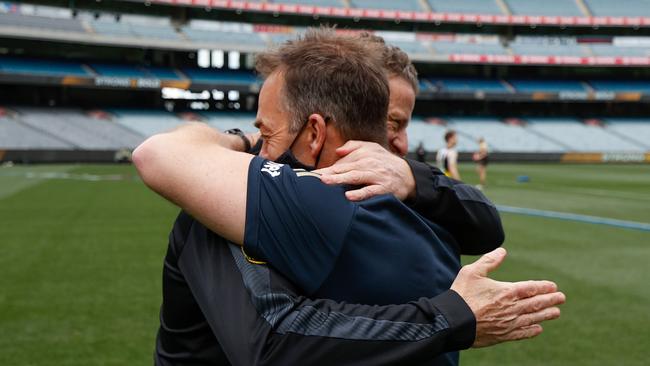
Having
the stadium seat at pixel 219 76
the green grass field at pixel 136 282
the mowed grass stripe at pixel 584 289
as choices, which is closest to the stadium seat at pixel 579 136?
the stadium seat at pixel 219 76

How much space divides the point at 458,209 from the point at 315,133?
56 centimetres

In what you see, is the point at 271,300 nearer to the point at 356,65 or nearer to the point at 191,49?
the point at 356,65

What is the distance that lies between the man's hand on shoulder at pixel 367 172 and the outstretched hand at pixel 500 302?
320 millimetres

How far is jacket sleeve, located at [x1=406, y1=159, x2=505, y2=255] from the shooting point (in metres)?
2.01

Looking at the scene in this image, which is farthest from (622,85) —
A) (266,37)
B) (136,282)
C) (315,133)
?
(315,133)

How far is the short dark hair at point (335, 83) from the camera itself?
175 centimetres

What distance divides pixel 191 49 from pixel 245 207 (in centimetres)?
5174

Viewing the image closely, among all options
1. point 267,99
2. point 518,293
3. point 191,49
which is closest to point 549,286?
point 518,293

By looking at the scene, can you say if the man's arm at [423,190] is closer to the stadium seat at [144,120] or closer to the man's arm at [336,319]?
the man's arm at [336,319]

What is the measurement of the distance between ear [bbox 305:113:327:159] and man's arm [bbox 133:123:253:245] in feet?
0.63

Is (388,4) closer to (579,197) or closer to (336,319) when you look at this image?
(579,197)

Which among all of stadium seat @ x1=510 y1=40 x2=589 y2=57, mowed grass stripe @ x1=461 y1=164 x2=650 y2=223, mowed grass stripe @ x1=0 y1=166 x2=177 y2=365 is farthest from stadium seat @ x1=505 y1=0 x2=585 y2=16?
mowed grass stripe @ x1=0 y1=166 x2=177 y2=365

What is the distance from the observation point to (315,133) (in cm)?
180

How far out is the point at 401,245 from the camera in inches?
64.1
